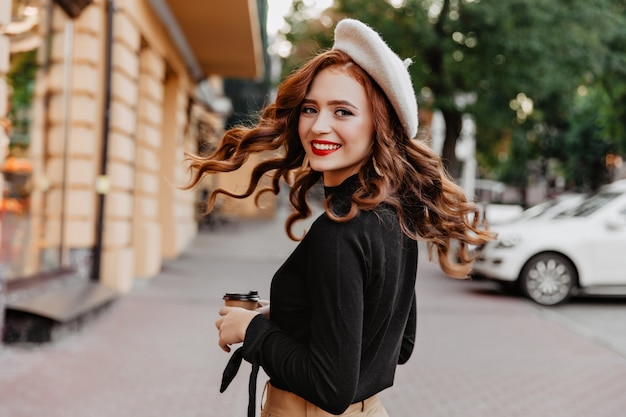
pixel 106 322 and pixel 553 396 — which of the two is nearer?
pixel 553 396

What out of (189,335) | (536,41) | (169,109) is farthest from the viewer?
(536,41)

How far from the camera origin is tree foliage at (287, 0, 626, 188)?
18.8m

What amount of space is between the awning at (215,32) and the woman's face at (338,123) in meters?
10.6

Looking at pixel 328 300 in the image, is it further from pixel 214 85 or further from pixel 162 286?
pixel 214 85

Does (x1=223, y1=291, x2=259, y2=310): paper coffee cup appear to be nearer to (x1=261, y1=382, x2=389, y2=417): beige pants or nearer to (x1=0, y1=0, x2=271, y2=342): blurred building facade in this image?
(x1=261, y1=382, x2=389, y2=417): beige pants

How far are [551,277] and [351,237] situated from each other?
9.57 m

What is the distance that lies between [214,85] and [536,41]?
13740mm

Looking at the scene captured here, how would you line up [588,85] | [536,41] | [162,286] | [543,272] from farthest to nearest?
[588,85]
[536,41]
[162,286]
[543,272]

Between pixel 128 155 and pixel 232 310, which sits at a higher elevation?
pixel 128 155

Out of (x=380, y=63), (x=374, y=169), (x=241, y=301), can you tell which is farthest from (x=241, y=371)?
(x=380, y=63)

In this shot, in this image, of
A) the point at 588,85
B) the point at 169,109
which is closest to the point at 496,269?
the point at 169,109

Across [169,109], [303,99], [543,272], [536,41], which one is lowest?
[543,272]

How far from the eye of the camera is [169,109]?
53.6 ft

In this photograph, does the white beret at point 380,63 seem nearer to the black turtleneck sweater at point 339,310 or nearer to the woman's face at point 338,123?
the woman's face at point 338,123
